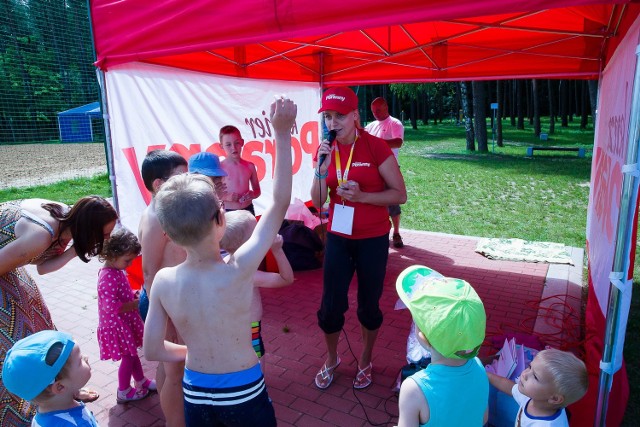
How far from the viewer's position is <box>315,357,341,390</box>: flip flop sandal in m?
3.12

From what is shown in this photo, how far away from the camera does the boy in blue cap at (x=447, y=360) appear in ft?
4.80

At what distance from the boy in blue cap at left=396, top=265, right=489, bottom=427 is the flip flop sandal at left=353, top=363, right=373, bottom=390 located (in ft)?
5.19

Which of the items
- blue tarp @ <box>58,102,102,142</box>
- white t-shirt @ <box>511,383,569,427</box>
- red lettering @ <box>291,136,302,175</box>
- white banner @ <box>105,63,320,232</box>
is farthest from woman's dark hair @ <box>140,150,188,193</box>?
blue tarp @ <box>58,102,102,142</box>

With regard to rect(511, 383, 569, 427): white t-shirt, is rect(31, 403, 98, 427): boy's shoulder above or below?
above

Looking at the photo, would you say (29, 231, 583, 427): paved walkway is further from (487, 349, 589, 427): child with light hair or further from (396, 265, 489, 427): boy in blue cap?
(396, 265, 489, 427): boy in blue cap

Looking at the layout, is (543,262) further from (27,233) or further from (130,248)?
(27,233)

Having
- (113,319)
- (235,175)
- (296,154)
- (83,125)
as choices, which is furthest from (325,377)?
(83,125)

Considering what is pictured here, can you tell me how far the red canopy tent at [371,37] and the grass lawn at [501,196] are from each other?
249 cm

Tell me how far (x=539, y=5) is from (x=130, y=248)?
2.75m

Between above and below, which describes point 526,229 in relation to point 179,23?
below

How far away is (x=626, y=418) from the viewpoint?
2736 millimetres

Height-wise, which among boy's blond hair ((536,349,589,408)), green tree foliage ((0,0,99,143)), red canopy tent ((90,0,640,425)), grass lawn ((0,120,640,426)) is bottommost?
grass lawn ((0,120,640,426))

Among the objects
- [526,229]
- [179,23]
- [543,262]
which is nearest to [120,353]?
[179,23]

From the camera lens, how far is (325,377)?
3139mm
